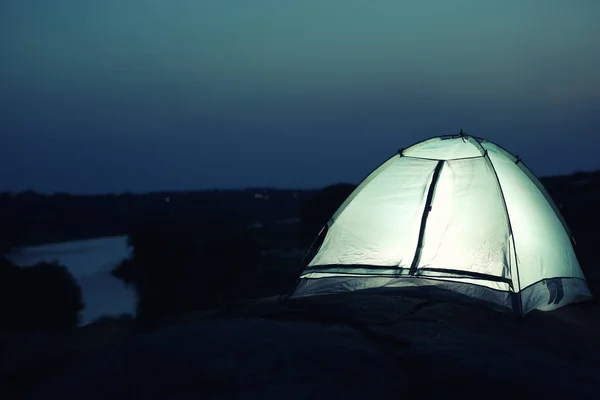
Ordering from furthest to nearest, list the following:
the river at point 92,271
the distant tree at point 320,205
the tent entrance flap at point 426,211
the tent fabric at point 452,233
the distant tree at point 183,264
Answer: the distant tree at point 320,205 < the river at point 92,271 < the distant tree at point 183,264 < the tent entrance flap at point 426,211 < the tent fabric at point 452,233

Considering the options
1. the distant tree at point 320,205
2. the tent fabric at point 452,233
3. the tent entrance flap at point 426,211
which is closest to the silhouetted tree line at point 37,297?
the distant tree at point 320,205

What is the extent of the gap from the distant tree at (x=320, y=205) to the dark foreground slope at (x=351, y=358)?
1670 centimetres

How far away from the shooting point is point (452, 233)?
25.9 feet

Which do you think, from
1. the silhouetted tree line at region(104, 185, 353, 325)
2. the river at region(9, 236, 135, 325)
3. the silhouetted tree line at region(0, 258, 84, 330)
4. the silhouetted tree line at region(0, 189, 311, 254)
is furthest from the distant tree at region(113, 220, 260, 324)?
the silhouetted tree line at region(0, 189, 311, 254)

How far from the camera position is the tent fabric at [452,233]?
24.5 feet

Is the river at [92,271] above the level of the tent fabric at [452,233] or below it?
below

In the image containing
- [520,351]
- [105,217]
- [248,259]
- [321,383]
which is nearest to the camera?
[321,383]

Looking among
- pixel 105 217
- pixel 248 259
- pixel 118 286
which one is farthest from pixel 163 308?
pixel 105 217

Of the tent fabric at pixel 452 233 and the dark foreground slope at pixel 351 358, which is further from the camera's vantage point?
the tent fabric at pixel 452 233

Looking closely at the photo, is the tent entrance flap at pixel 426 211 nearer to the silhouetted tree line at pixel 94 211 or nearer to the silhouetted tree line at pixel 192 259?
the silhouetted tree line at pixel 192 259

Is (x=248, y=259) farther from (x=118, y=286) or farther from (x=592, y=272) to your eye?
(x=592, y=272)

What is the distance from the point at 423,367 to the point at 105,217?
63.7m

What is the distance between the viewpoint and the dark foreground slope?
4.45 metres

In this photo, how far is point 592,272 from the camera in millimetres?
11117
